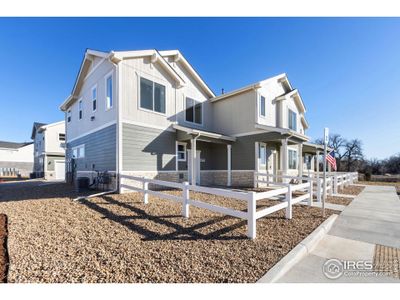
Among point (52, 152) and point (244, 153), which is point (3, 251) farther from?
point (52, 152)

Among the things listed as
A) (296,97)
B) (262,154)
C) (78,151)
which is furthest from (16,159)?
(296,97)

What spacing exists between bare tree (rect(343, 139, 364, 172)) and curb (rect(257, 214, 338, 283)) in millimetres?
53756

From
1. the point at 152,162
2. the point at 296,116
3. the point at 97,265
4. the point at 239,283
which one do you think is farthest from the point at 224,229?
the point at 296,116

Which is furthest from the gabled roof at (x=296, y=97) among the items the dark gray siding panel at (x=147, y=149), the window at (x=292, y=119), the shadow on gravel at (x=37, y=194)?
the shadow on gravel at (x=37, y=194)

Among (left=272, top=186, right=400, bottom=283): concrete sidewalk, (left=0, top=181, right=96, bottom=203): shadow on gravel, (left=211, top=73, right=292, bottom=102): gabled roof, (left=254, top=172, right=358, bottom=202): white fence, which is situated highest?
(left=211, top=73, right=292, bottom=102): gabled roof

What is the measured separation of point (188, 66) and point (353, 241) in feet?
44.2

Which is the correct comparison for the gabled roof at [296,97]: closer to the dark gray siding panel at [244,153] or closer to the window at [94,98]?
the dark gray siding panel at [244,153]

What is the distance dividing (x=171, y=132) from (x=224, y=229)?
28.2 feet

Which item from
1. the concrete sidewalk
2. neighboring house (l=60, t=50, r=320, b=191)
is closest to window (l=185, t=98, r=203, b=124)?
neighboring house (l=60, t=50, r=320, b=191)

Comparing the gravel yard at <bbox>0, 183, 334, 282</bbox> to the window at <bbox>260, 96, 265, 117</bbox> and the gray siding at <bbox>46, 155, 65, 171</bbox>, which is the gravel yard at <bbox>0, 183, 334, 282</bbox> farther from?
the gray siding at <bbox>46, 155, 65, 171</bbox>

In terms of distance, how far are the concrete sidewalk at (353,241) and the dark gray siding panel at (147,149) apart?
864 centimetres

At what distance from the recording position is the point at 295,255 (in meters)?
3.55

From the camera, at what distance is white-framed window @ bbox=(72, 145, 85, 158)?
14.1 metres

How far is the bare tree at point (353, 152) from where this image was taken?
48.9 m
